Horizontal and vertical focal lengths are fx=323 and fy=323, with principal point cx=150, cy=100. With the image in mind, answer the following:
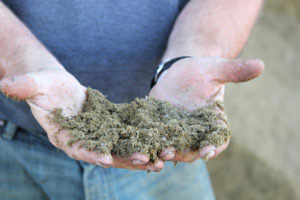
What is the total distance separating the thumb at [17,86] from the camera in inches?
30.9

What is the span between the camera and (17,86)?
0.79 m

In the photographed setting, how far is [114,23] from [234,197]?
1.68 metres

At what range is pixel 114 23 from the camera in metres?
1.21

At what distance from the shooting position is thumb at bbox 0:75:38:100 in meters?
0.79

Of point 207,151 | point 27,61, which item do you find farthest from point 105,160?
point 27,61

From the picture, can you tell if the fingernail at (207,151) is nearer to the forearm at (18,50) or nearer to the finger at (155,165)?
the finger at (155,165)

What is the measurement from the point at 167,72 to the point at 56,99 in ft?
1.34

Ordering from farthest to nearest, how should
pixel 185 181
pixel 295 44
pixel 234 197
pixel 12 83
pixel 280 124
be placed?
pixel 295 44
pixel 280 124
pixel 234 197
pixel 185 181
pixel 12 83

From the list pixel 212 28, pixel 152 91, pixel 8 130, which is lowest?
pixel 8 130

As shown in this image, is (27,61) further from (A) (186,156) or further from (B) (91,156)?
(A) (186,156)

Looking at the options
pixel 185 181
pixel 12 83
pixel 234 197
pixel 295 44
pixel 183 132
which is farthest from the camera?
pixel 295 44

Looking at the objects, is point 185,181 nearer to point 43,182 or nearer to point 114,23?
point 43,182

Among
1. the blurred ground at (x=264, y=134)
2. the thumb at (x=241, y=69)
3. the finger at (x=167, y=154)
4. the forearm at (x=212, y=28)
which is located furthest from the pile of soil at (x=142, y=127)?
the blurred ground at (x=264, y=134)

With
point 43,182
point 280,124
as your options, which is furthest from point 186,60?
point 280,124
